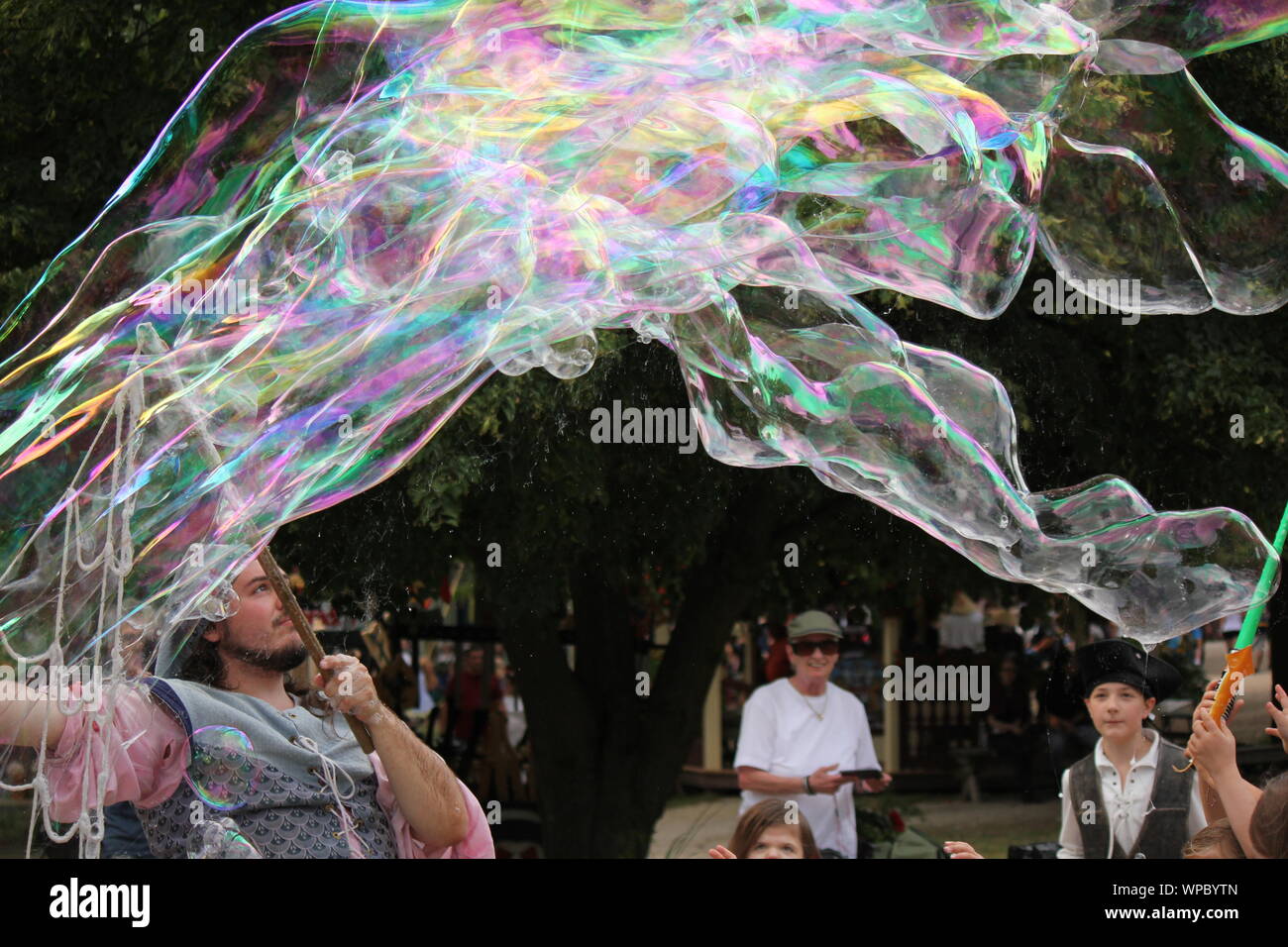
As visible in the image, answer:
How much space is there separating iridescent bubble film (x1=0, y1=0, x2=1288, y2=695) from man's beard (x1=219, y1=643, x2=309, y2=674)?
0.29 meters

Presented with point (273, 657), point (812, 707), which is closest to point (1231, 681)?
point (273, 657)

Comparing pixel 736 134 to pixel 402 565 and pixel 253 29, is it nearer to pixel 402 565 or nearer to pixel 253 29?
pixel 253 29

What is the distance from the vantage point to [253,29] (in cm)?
453

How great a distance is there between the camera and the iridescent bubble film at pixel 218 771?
3541 mm

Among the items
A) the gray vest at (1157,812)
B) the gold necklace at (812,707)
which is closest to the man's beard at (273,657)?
the gray vest at (1157,812)

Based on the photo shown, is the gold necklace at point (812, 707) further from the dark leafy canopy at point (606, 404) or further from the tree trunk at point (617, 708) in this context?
the tree trunk at point (617, 708)

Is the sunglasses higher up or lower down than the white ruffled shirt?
higher up

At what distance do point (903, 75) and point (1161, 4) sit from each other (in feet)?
2.72

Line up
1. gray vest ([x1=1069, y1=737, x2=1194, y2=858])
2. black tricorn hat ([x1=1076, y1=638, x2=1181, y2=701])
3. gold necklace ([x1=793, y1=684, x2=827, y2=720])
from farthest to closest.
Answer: gold necklace ([x1=793, y1=684, x2=827, y2=720])
black tricorn hat ([x1=1076, y1=638, x2=1181, y2=701])
gray vest ([x1=1069, y1=737, x2=1194, y2=858])

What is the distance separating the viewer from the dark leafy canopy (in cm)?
655

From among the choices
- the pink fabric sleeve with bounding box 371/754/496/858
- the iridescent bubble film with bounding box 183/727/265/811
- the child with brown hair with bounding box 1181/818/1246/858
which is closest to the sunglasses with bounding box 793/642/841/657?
the child with brown hair with bounding box 1181/818/1246/858

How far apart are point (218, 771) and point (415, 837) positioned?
1.50 ft

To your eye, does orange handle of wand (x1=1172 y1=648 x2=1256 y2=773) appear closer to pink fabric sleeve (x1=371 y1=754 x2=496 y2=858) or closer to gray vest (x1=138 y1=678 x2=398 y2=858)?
pink fabric sleeve (x1=371 y1=754 x2=496 y2=858)
